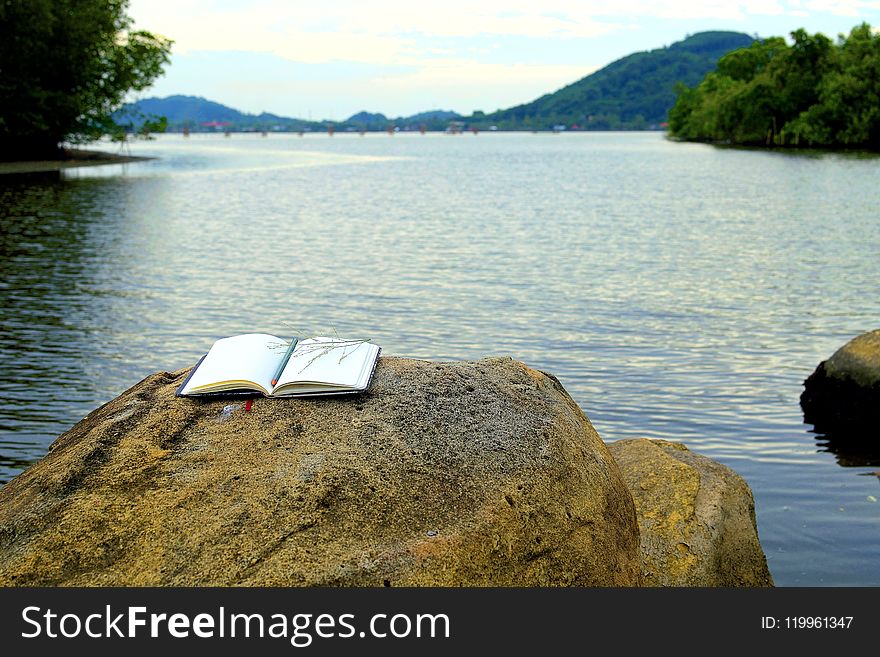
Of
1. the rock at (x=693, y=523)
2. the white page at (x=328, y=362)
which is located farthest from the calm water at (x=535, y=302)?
the white page at (x=328, y=362)

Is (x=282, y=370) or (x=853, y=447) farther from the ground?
(x=282, y=370)

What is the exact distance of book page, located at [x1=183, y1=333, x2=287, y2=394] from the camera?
18.3 ft

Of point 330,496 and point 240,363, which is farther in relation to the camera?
point 240,363

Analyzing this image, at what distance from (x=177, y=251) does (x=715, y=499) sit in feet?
79.0

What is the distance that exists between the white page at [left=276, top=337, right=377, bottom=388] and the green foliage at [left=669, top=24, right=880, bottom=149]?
4170 inches

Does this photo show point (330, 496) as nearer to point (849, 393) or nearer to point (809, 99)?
point (849, 393)

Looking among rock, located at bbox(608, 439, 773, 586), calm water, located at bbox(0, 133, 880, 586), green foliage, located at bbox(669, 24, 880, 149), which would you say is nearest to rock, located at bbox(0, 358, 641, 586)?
rock, located at bbox(608, 439, 773, 586)

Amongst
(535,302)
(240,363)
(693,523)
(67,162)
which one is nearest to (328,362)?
(240,363)

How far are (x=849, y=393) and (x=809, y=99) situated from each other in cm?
11267

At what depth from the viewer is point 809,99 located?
114 metres

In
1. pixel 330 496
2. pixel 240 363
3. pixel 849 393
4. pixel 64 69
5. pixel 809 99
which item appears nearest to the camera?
pixel 330 496

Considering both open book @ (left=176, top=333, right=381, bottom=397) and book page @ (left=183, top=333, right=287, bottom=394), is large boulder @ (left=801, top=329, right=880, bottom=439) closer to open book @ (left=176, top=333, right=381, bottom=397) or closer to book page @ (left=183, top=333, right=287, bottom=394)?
open book @ (left=176, top=333, right=381, bottom=397)

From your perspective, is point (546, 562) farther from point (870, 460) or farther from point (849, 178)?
point (849, 178)

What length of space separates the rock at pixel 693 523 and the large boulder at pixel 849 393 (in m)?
4.31
